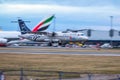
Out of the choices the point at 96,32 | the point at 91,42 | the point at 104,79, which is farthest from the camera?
the point at 96,32

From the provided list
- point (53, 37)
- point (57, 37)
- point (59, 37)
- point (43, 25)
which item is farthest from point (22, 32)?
point (59, 37)

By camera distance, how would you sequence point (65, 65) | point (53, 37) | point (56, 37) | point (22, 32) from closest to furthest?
point (65, 65), point (53, 37), point (56, 37), point (22, 32)

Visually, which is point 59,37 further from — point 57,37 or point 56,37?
point 56,37

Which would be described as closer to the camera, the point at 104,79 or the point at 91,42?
the point at 104,79

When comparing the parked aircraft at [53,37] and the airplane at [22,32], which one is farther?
the airplane at [22,32]

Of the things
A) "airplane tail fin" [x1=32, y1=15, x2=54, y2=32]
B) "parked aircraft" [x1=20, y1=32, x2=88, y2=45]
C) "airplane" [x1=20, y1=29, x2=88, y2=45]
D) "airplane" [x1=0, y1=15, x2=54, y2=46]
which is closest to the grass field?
"airplane" [x1=0, y1=15, x2=54, y2=46]

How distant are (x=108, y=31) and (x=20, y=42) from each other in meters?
63.2

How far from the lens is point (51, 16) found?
137 metres

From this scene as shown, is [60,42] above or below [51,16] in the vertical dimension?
below

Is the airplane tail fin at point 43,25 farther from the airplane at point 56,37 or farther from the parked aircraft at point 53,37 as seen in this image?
the airplane at point 56,37

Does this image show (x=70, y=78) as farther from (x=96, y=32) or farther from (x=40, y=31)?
(x=96, y=32)

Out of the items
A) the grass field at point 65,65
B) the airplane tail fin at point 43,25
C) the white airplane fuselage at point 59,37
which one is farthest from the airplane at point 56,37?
the grass field at point 65,65

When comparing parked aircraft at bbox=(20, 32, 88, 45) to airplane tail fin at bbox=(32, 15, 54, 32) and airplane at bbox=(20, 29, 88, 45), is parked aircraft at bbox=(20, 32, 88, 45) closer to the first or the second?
airplane at bbox=(20, 29, 88, 45)

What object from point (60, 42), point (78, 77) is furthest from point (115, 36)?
point (78, 77)
